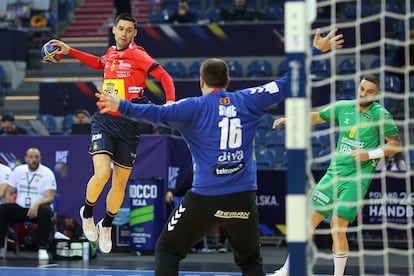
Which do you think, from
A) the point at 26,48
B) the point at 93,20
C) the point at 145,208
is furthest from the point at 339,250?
the point at 93,20

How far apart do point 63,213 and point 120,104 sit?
934 cm

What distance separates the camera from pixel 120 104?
22.8ft

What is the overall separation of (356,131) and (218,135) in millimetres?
2871

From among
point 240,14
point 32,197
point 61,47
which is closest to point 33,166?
point 32,197

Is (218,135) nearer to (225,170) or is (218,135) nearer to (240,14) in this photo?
(225,170)

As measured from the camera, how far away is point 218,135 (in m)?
7.34

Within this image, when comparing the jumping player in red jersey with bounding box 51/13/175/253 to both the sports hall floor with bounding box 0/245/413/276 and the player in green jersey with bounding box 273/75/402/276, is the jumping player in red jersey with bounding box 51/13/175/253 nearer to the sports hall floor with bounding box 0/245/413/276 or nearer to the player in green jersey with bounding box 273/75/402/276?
the player in green jersey with bounding box 273/75/402/276

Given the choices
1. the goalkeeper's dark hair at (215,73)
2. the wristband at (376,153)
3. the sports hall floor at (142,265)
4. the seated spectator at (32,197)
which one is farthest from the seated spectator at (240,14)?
the goalkeeper's dark hair at (215,73)

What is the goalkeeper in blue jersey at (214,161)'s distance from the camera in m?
7.31

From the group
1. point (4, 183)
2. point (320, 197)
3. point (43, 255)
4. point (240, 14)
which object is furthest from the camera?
point (240, 14)

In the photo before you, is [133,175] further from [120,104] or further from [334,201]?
[120,104]

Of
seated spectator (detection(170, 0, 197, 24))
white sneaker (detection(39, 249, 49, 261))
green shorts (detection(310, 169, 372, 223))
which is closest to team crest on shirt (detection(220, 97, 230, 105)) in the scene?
green shorts (detection(310, 169, 372, 223))

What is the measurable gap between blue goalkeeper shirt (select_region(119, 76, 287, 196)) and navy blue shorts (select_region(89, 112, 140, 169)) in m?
2.60

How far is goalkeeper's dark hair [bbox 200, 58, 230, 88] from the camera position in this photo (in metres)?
7.29
